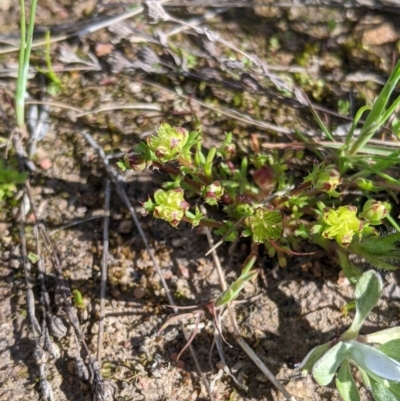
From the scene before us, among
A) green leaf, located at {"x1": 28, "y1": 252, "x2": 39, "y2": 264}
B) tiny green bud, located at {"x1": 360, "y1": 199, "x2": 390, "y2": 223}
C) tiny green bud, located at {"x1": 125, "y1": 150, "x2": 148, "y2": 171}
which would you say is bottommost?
green leaf, located at {"x1": 28, "y1": 252, "x2": 39, "y2": 264}

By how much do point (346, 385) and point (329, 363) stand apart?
0.14m

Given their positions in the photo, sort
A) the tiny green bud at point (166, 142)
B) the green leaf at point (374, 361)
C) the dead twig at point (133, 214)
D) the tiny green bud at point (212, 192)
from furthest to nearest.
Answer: the dead twig at point (133, 214), the tiny green bud at point (212, 192), the tiny green bud at point (166, 142), the green leaf at point (374, 361)

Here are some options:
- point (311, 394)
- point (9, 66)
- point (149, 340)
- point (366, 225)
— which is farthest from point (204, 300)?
point (9, 66)

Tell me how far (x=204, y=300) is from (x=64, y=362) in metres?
0.66

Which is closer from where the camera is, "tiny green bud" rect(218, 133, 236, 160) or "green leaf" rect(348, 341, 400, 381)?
"green leaf" rect(348, 341, 400, 381)

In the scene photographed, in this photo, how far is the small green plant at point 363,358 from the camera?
1.98 meters

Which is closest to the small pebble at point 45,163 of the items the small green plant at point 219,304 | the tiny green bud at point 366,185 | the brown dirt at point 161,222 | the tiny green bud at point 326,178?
the brown dirt at point 161,222

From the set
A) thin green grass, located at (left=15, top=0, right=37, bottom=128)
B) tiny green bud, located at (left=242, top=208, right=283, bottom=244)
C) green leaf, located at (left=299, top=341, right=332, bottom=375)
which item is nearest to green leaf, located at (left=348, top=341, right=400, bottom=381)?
green leaf, located at (left=299, top=341, right=332, bottom=375)

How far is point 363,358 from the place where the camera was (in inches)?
80.1

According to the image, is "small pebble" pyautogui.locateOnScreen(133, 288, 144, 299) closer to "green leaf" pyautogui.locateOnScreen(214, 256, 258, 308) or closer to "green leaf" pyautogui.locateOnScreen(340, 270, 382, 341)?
"green leaf" pyautogui.locateOnScreen(214, 256, 258, 308)

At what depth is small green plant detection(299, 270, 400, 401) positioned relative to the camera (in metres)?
1.98

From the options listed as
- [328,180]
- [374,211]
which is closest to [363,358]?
[374,211]

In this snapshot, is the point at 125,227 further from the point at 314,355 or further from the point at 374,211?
the point at 374,211

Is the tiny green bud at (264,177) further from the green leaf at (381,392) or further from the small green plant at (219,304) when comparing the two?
the green leaf at (381,392)
